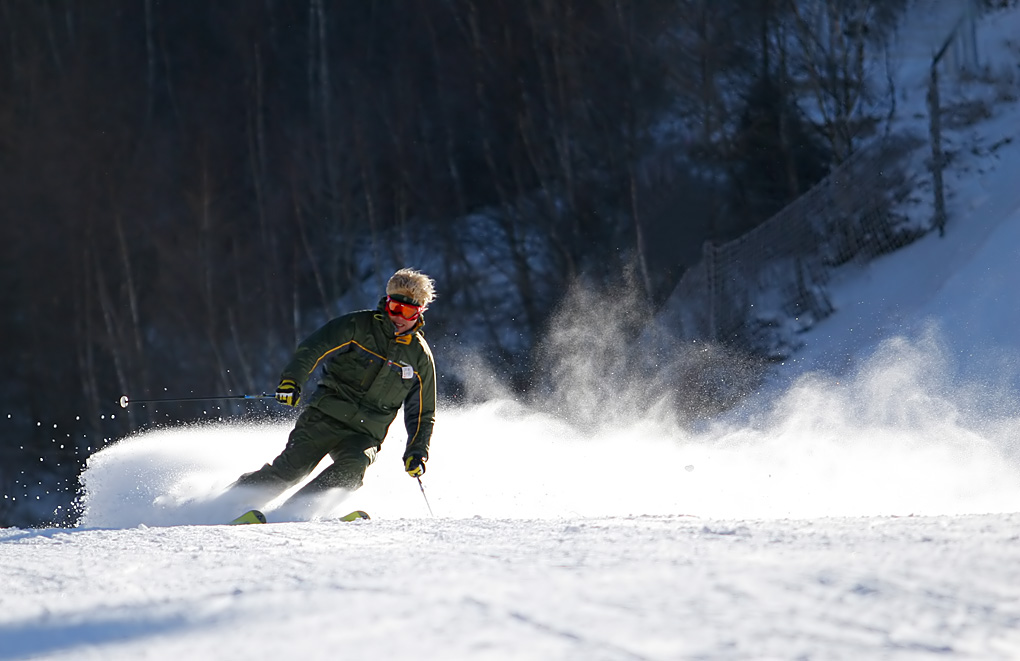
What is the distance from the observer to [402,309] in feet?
21.4

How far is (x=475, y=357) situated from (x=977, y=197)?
8942 millimetres

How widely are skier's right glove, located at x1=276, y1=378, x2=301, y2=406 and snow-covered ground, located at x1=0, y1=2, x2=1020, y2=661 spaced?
719 millimetres

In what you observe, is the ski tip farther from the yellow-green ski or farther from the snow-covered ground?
the snow-covered ground

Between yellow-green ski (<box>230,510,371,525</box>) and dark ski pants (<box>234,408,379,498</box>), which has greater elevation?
dark ski pants (<box>234,408,379,498</box>)

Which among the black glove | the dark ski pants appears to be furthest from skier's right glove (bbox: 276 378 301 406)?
the black glove

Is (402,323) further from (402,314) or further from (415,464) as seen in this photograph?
(415,464)

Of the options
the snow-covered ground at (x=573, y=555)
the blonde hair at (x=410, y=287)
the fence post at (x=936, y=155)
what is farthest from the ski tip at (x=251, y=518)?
the fence post at (x=936, y=155)

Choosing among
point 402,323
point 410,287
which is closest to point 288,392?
point 402,323

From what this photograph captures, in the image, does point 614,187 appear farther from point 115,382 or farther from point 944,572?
point 944,572

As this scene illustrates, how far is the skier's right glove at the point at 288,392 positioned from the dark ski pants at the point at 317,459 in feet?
1.66

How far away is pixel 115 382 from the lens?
2264 centimetres

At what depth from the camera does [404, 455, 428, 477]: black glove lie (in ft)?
22.0

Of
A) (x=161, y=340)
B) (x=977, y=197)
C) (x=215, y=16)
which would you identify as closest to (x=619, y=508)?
(x=977, y=197)

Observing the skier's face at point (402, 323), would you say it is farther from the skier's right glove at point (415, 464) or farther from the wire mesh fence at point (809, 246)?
the wire mesh fence at point (809, 246)
